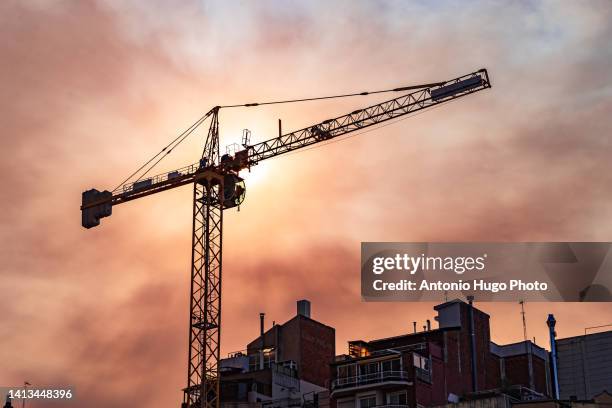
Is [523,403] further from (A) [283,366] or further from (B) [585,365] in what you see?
(A) [283,366]

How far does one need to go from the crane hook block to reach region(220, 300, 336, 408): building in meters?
27.5

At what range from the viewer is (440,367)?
13412 cm

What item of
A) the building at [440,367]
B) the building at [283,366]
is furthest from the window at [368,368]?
the building at [283,366]

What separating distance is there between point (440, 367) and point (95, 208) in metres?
63.9

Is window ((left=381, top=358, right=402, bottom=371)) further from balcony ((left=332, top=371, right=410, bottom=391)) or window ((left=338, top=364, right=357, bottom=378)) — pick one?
window ((left=338, top=364, right=357, bottom=378))

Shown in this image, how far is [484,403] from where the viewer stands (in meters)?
117

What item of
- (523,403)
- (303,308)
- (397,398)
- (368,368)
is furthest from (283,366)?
(523,403)

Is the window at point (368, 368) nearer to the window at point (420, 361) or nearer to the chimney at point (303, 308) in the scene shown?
the window at point (420, 361)

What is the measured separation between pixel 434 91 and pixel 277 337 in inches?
1622

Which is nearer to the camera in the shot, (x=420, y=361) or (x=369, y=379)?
(x=369, y=379)

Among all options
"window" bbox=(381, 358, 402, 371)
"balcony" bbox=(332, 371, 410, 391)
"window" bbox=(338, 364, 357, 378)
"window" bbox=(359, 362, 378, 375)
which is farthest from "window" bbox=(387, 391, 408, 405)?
"window" bbox=(338, 364, 357, 378)

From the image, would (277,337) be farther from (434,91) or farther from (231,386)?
(434,91)

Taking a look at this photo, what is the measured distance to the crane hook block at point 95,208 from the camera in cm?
17475

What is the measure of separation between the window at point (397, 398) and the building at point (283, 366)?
22.3 m
